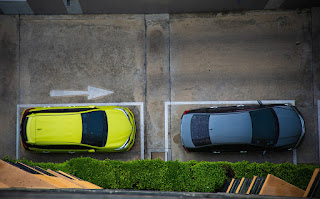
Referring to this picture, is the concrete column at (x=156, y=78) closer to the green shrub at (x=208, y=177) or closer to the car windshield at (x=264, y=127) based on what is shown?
the green shrub at (x=208, y=177)

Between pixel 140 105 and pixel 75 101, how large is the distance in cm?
221

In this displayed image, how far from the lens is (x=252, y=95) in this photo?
9.95 m

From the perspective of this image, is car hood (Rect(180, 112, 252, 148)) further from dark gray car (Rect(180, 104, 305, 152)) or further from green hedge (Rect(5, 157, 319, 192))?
green hedge (Rect(5, 157, 319, 192))

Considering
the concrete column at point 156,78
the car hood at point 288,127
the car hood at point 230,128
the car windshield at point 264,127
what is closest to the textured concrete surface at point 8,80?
the concrete column at point 156,78

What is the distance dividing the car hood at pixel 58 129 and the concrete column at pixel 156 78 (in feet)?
7.56

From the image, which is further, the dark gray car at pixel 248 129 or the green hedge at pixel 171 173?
the dark gray car at pixel 248 129

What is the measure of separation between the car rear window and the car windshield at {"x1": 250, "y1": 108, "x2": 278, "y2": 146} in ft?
4.49

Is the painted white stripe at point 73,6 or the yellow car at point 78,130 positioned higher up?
the painted white stripe at point 73,6

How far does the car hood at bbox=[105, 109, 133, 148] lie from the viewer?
362 inches

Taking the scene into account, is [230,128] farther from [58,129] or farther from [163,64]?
[58,129]

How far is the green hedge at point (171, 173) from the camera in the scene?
340 inches

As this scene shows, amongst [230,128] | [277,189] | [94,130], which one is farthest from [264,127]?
[94,130]

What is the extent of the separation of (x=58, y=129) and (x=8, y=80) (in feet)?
9.53

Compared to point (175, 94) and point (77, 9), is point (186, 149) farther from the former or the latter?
point (77, 9)
